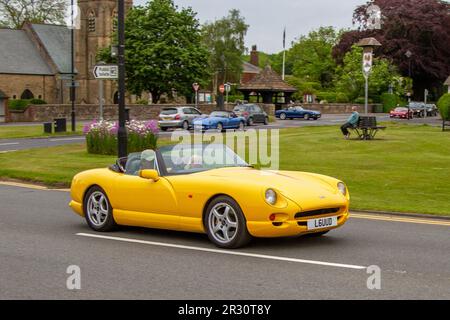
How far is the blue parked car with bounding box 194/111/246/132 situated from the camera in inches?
1828

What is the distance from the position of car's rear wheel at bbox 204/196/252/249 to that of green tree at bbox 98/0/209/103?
196ft

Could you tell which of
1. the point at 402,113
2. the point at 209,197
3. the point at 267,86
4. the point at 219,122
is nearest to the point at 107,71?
the point at 209,197

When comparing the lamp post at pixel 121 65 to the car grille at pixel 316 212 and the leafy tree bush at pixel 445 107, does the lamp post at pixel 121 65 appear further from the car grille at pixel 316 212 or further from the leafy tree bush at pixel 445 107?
the leafy tree bush at pixel 445 107

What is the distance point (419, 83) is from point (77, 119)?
5429cm

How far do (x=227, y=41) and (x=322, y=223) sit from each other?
11704cm

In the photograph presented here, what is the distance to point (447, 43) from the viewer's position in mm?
90250

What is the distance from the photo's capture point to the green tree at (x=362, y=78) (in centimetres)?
8769

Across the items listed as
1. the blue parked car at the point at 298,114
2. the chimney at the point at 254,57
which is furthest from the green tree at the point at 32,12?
the chimney at the point at 254,57

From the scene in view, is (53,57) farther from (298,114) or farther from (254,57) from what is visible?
(254,57)

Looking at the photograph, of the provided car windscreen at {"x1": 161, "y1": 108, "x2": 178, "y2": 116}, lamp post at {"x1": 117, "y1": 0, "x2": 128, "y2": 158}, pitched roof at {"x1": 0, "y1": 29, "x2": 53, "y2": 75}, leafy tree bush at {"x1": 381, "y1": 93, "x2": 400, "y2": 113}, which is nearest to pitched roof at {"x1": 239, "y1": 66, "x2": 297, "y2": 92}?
leafy tree bush at {"x1": 381, "y1": 93, "x2": 400, "y2": 113}

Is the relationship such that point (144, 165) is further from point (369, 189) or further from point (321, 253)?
point (369, 189)

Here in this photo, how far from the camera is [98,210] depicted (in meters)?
10.6

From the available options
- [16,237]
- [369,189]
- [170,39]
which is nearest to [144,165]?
[16,237]

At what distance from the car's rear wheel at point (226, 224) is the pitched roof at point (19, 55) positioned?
74.6 metres
